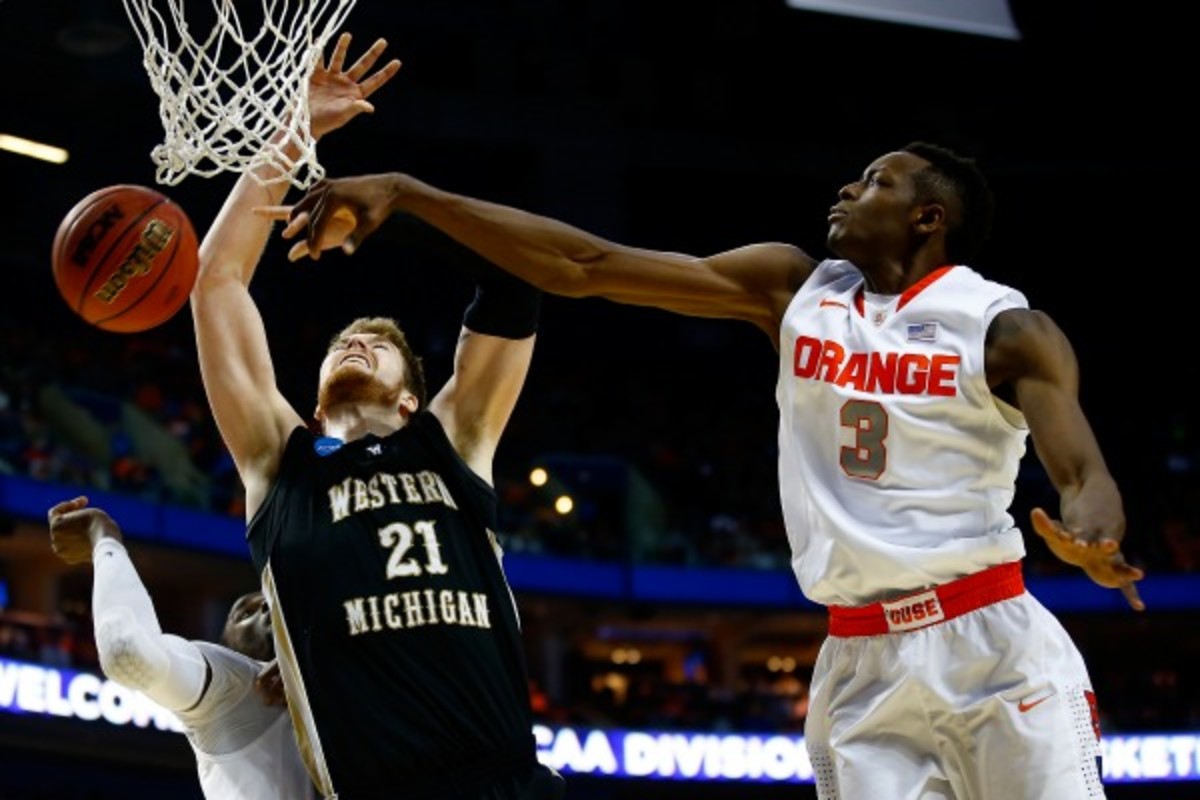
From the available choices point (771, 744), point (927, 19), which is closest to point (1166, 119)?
point (771, 744)

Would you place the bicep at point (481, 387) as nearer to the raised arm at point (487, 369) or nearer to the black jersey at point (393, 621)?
the raised arm at point (487, 369)

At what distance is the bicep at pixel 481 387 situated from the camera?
4.02 metres

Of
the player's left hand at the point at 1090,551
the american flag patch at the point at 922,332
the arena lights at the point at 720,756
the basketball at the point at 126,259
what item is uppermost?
the arena lights at the point at 720,756

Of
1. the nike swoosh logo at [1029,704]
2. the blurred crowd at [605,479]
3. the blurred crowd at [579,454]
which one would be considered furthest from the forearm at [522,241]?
the blurred crowd at [579,454]

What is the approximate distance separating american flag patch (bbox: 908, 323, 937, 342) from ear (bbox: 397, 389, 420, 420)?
1271mm

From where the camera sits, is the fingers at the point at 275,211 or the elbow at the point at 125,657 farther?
the elbow at the point at 125,657

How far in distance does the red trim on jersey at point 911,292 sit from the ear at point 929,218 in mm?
97

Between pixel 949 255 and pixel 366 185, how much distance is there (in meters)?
1.34

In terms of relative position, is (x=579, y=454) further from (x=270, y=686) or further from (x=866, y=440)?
(x=866, y=440)

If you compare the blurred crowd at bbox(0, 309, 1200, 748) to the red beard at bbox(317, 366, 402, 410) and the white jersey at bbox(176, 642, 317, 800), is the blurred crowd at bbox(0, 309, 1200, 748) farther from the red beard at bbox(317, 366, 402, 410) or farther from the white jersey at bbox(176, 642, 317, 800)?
the red beard at bbox(317, 366, 402, 410)

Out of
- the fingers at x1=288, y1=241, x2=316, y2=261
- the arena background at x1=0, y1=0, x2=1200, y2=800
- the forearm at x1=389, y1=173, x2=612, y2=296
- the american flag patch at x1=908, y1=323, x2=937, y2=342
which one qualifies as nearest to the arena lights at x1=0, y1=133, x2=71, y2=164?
the arena background at x1=0, y1=0, x2=1200, y2=800

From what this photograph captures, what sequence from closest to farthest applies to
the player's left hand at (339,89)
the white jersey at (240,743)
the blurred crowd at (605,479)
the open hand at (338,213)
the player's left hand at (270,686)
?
the open hand at (338,213) < the white jersey at (240,743) < the player's left hand at (270,686) < the player's left hand at (339,89) < the blurred crowd at (605,479)

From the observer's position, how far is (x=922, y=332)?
3.52 m

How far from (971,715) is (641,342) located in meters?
19.9
